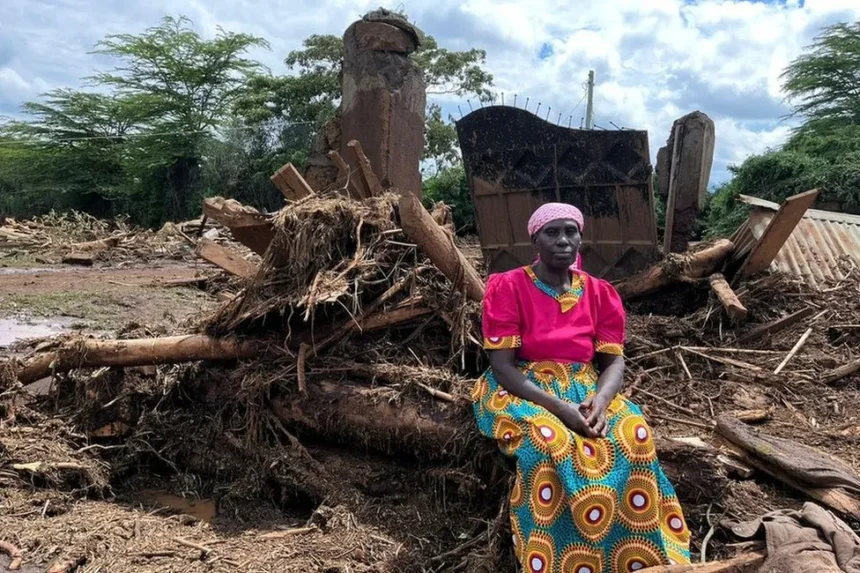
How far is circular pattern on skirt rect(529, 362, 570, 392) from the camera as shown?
3291 mm

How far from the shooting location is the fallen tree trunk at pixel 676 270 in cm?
577

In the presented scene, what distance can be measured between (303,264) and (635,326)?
264 centimetres

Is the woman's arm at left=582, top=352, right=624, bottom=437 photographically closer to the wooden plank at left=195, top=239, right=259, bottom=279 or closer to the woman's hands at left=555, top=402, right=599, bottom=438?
Result: the woman's hands at left=555, top=402, right=599, bottom=438

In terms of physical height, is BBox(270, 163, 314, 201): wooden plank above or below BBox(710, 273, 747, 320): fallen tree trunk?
above

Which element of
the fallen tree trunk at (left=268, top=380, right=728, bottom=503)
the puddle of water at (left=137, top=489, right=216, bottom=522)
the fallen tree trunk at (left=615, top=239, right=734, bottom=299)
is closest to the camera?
the fallen tree trunk at (left=268, top=380, right=728, bottom=503)

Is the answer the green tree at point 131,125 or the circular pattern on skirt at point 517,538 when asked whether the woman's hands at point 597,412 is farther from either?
the green tree at point 131,125

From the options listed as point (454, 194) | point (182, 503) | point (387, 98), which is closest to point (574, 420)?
point (182, 503)

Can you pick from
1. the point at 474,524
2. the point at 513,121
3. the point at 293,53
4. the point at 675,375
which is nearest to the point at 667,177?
the point at 513,121

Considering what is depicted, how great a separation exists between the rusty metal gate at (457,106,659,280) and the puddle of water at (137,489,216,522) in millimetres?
3617

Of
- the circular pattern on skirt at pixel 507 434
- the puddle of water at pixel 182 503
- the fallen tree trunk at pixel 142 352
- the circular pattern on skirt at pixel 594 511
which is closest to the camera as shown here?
the circular pattern on skirt at pixel 594 511

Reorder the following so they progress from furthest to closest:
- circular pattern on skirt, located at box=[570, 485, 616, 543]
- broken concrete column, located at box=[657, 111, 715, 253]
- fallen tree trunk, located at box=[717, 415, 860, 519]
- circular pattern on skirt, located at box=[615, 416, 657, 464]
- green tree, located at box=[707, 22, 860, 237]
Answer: green tree, located at box=[707, 22, 860, 237], broken concrete column, located at box=[657, 111, 715, 253], fallen tree trunk, located at box=[717, 415, 860, 519], circular pattern on skirt, located at box=[615, 416, 657, 464], circular pattern on skirt, located at box=[570, 485, 616, 543]

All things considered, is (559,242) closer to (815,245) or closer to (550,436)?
(550,436)

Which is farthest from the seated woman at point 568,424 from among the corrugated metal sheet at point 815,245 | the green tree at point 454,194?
the green tree at point 454,194

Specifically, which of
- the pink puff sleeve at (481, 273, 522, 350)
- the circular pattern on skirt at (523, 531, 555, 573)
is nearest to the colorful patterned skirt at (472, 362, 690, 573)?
the circular pattern on skirt at (523, 531, 555, 573)
